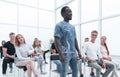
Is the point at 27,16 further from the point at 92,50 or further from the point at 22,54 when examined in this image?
the point at 92,50

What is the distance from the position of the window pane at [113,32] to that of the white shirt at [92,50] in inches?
100

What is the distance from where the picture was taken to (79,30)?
763cm

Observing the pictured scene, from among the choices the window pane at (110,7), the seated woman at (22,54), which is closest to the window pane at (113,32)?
the window pane at (110,7)

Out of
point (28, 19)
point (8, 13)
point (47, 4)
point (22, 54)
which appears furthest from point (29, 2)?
point (22, 54)

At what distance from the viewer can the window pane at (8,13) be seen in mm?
9363

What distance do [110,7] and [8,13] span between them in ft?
18.7

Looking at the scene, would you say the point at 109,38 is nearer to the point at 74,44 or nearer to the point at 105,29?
the point at 105,29

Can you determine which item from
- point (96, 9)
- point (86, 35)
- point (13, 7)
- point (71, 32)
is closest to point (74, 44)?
point (71, 32)

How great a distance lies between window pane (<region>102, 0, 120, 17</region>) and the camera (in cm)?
564

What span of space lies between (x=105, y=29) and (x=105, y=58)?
2779 mm

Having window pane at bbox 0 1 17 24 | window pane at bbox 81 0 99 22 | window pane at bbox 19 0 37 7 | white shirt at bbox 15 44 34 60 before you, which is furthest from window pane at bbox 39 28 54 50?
white shirt at bbox 15 44 34 60

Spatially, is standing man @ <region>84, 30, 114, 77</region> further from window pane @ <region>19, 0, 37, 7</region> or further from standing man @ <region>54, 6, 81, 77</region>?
window pane @ <region>19, 0, 37, 7</region>

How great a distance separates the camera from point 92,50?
3316 millimetres

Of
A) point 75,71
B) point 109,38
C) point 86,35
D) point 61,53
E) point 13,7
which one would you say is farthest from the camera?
point 13,7
